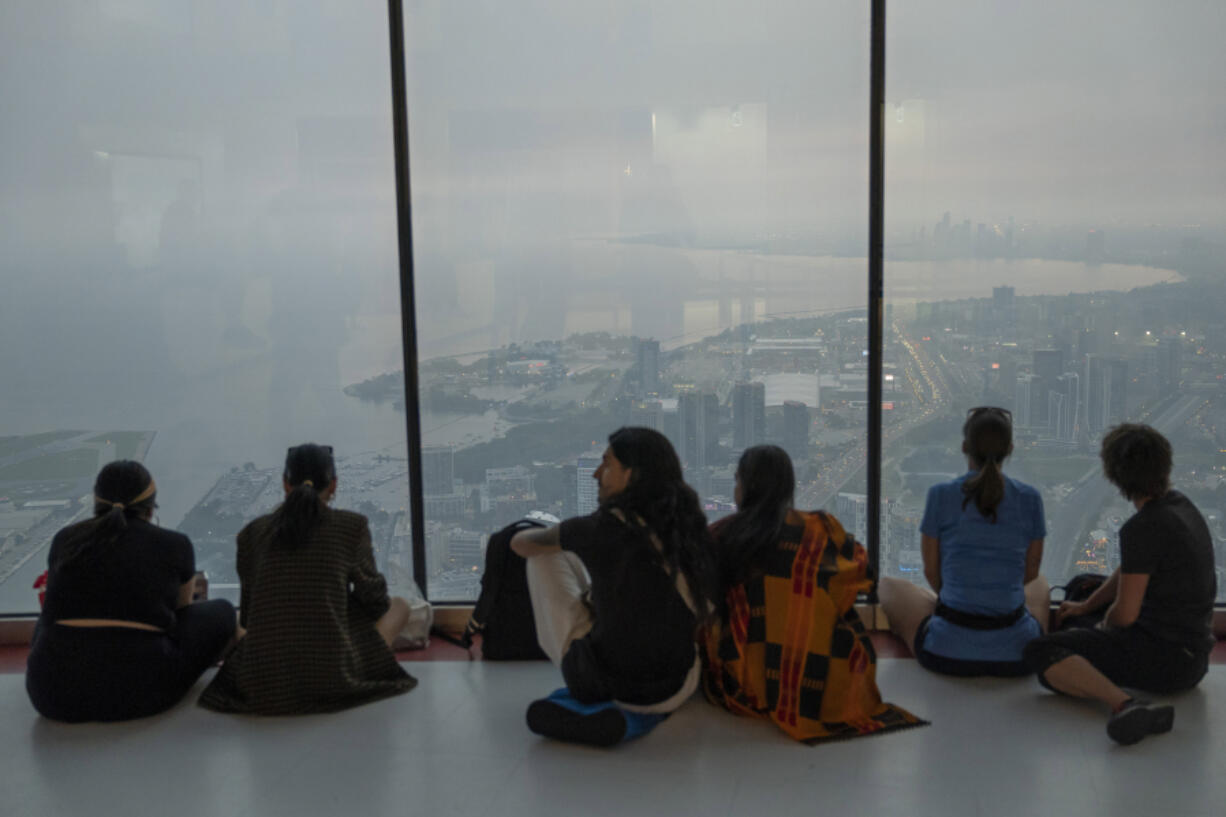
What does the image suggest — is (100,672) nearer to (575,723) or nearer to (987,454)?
(575,723)

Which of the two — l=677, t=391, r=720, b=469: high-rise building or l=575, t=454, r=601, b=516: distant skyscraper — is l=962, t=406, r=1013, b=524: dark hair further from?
l=575, t=454, r=601, b=516: distant skyscraper

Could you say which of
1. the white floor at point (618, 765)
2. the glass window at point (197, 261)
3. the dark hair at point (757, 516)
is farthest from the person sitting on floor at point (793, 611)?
the glass window at point (197, 261)

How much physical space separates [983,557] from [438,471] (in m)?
2.14

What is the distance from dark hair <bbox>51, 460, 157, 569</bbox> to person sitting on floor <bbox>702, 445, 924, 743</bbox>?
6.12 ft

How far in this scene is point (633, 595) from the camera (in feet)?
9.77

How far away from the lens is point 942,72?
401 centimetres

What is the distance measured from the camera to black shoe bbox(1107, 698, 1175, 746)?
2.94 metres

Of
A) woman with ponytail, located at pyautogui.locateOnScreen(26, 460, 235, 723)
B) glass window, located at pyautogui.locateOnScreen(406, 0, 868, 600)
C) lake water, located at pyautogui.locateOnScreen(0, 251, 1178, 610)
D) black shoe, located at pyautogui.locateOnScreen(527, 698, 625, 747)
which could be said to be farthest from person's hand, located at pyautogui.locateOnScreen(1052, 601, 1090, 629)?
woman with ponytail, located at pyautogui.locateOnScreen(26, 460, 235, 723)

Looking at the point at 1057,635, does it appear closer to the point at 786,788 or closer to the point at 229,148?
the point at 786,788

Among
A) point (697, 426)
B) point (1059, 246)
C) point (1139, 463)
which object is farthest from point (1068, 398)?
point (697, 426)

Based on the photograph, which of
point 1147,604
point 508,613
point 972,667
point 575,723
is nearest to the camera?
point 575,723

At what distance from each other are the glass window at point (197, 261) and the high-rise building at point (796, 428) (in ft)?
5.19

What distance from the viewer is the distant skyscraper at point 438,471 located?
4.27 m

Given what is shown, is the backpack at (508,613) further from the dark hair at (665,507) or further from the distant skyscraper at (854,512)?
the distant skyscraper at (854,512)
